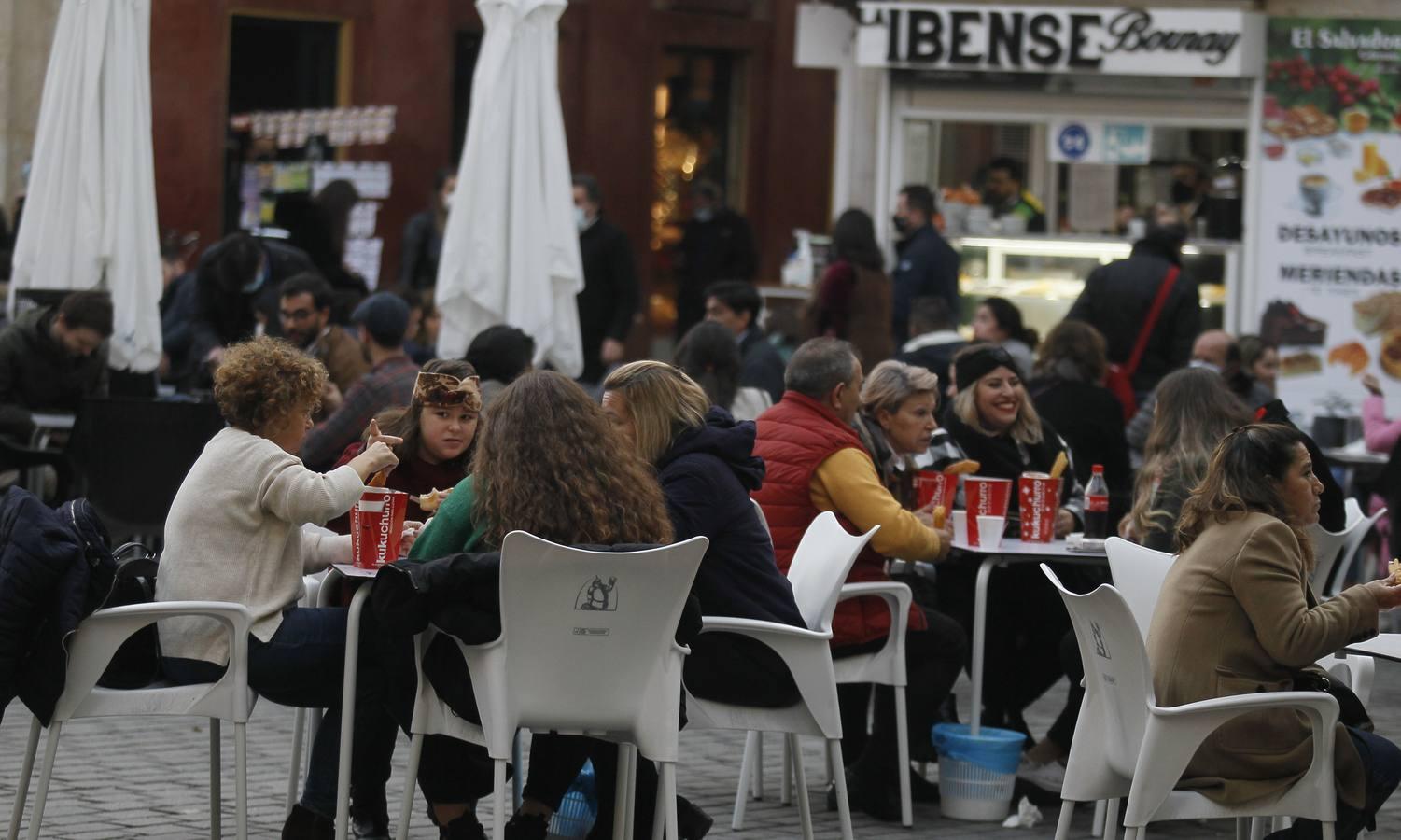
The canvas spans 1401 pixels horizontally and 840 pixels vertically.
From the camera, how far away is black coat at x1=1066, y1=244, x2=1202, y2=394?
40.3ft

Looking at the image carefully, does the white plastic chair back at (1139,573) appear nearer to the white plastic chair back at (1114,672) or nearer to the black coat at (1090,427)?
the white plastic chair back at (1114,672)

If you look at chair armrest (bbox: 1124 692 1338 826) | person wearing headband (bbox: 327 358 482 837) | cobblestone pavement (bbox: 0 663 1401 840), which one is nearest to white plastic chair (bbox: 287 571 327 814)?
cobblestone pavement (bbox: 0 663 1401 840)

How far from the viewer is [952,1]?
47.9 feet

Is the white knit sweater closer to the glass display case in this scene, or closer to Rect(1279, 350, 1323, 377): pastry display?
the glass display case

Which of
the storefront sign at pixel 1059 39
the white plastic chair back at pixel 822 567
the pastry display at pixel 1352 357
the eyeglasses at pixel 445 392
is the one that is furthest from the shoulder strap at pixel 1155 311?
the eyeglasses at pixel 445 392

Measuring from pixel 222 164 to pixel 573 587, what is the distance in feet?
43.4

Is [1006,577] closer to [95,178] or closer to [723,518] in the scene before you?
[723,518]

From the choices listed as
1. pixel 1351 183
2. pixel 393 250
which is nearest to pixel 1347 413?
pixel 1351 183

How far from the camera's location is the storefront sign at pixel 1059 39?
1365 centimetres

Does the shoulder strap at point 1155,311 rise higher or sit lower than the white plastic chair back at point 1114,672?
higher

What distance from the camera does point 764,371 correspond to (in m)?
11.5

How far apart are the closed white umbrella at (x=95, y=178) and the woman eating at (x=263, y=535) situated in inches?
198

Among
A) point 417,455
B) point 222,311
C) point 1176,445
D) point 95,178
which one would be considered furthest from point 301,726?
point 222,311

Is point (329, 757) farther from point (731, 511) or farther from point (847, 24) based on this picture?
point (847, 24)
